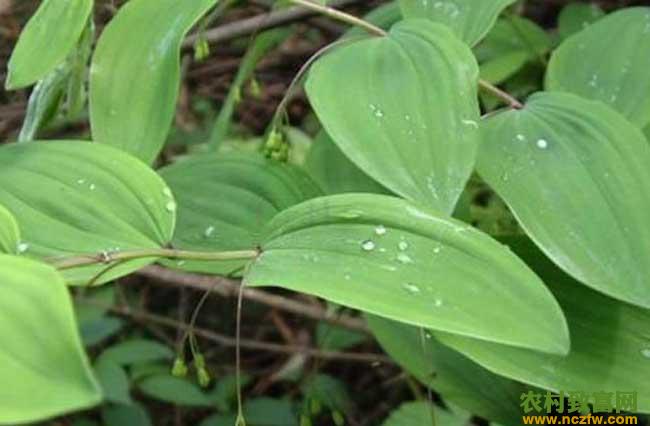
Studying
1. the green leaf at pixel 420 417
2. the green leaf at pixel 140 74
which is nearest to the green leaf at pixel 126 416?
the green leaf at pixel 420 417

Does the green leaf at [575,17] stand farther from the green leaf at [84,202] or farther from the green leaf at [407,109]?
the green leaf at [84,202]

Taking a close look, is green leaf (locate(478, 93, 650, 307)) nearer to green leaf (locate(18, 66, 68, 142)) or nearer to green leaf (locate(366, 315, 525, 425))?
green leaf (locate(366, 315, 525, 425))

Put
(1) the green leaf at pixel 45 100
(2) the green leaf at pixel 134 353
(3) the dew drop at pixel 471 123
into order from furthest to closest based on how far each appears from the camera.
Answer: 1. (2) the green leaf at pixel 134 353
2. (1) the green leaf at pixel 45 100
3. (3) the dew drop at pixel 471 123

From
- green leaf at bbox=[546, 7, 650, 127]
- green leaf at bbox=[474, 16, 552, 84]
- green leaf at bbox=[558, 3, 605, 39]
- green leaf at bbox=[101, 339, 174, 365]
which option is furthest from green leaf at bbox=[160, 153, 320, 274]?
green leaf at bbox=[101, 339, 174, 365]

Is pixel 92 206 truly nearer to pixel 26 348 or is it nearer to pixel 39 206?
pixel 39 206

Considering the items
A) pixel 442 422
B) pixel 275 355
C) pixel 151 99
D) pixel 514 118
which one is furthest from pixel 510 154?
pixel 275 355

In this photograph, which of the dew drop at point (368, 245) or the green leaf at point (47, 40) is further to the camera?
the green leaf at point (47, 40)
